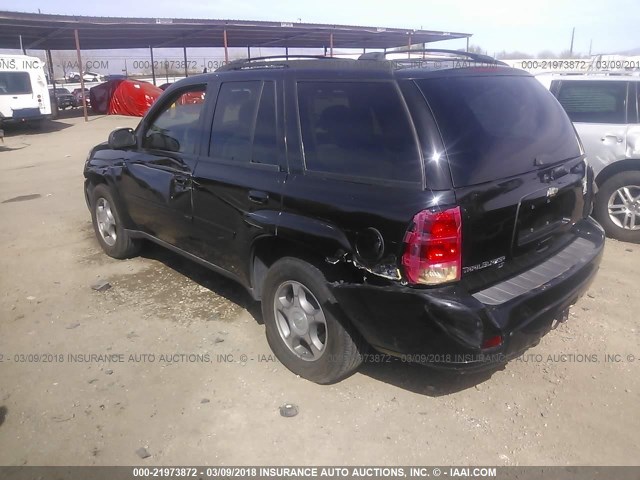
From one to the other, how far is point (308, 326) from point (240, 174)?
1095 mm

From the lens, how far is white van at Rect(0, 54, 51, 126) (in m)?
20.0

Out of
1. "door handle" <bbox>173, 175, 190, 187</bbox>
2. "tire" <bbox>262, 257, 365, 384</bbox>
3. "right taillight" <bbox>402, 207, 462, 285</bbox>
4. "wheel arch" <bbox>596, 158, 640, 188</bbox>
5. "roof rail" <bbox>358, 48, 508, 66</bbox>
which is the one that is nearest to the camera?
"right taillight" <bbox>402, 207, 462, 285</bbox>

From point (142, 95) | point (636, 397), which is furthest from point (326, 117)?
point (142, 95)

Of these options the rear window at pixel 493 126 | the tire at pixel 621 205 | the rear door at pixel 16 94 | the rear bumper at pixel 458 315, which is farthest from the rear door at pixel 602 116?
the rear door at pixel 16 94

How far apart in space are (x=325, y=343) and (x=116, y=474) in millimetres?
1295

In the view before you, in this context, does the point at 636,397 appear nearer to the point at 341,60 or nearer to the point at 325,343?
the point at 325,343

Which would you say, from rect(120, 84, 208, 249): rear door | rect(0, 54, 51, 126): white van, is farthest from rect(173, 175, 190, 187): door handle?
rect(0, 54, 51, 126): white van

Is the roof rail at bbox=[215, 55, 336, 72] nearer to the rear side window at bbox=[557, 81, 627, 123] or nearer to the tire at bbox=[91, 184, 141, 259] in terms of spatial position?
the tire at bbox=[91, 184, 141, 259]

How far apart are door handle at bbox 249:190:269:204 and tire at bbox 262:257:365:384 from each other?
39 cm

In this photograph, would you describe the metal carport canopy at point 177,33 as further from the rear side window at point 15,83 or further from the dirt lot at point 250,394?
the dirt lot at point 250,394

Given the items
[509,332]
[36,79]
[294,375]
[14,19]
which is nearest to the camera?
[509,332]

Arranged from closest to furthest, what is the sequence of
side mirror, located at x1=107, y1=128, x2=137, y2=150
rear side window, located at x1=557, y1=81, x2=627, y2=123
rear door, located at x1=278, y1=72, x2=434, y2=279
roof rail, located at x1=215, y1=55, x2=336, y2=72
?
rear door, located at x1=278, y1=72, x2=434, y2=279, roof rail, located at x1=215, y1=55, x2=336, y2=72, side mirror, located at x1=107, y1=128, x2=137, y2=150, rear side window, located at x1=557, y1=81, x2=627, y2=123

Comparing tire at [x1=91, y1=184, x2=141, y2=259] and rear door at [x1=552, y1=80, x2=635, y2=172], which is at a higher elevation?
rear door at [x1=552, y1=80, x2=635, y2=172]

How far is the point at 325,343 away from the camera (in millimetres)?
3170
